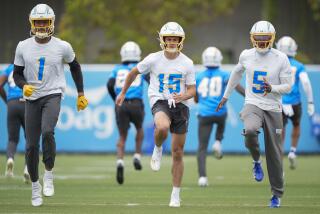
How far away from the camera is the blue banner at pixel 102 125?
958 inches

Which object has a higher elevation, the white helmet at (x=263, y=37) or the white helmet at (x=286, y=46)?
the white helmet at (x=263, y=37)

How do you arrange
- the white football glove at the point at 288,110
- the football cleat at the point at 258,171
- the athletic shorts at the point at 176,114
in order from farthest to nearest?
the white football glove at the point at 288,110 → the football cleat at the point at 258,171 → the athletic shorts at the point at 176,114

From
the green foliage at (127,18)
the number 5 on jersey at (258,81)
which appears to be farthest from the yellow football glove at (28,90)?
the green foliage at (127,18)

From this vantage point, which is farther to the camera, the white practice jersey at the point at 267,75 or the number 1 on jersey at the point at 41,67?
the number 1 on jersey at the point at 41,67

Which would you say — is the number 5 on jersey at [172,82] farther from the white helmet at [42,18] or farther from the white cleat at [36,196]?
the white cleat at [36,196]

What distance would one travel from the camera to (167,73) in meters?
12.2

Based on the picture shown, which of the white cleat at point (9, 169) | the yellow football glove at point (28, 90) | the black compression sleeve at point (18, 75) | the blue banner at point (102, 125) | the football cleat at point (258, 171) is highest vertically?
the black compression sleeve at point (18, 75)

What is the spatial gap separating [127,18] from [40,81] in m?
22.3

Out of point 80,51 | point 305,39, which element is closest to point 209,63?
point 80,51

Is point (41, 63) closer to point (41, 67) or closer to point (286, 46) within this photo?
point (41, 67)

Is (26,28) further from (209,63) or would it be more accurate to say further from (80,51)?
(209,63)

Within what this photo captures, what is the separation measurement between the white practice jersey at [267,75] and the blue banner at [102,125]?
12237 mm

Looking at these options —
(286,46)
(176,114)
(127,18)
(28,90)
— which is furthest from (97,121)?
(28,90)

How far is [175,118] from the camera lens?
1219 centimetres
